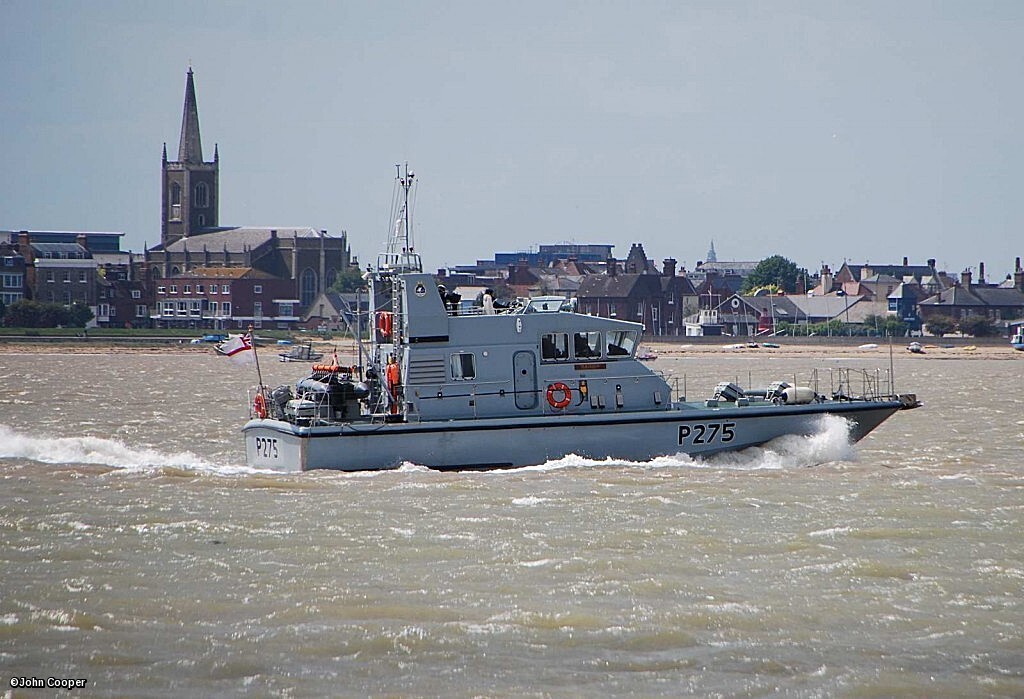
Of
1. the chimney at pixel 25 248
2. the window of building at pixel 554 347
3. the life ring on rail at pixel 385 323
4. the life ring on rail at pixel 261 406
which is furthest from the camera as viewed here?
the chimney at pixel 25 248

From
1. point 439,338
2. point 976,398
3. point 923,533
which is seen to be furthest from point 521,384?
point 976,398

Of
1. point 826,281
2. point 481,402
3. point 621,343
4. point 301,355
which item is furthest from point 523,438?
point 826,281

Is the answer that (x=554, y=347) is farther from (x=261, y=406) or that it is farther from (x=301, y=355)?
(x=301, y=355)

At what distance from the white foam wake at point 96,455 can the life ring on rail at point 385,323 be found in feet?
11.9

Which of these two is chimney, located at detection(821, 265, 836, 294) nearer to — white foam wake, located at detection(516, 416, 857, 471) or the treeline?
the treeline

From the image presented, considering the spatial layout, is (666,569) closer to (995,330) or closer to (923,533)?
(923,533)

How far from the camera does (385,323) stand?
1099 inches

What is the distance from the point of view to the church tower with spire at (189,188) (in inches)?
7003

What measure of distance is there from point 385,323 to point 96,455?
6.62m

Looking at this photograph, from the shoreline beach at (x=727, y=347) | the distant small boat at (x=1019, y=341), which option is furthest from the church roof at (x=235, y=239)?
the distant small boat at (x=1019, y=341)

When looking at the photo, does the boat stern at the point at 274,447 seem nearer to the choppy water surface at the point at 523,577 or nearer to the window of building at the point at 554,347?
the choppy water surface at the point at 523,577

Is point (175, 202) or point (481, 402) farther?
point (175, 202)

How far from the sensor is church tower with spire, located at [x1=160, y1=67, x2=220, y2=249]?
17788cm

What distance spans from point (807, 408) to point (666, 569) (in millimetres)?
10985
